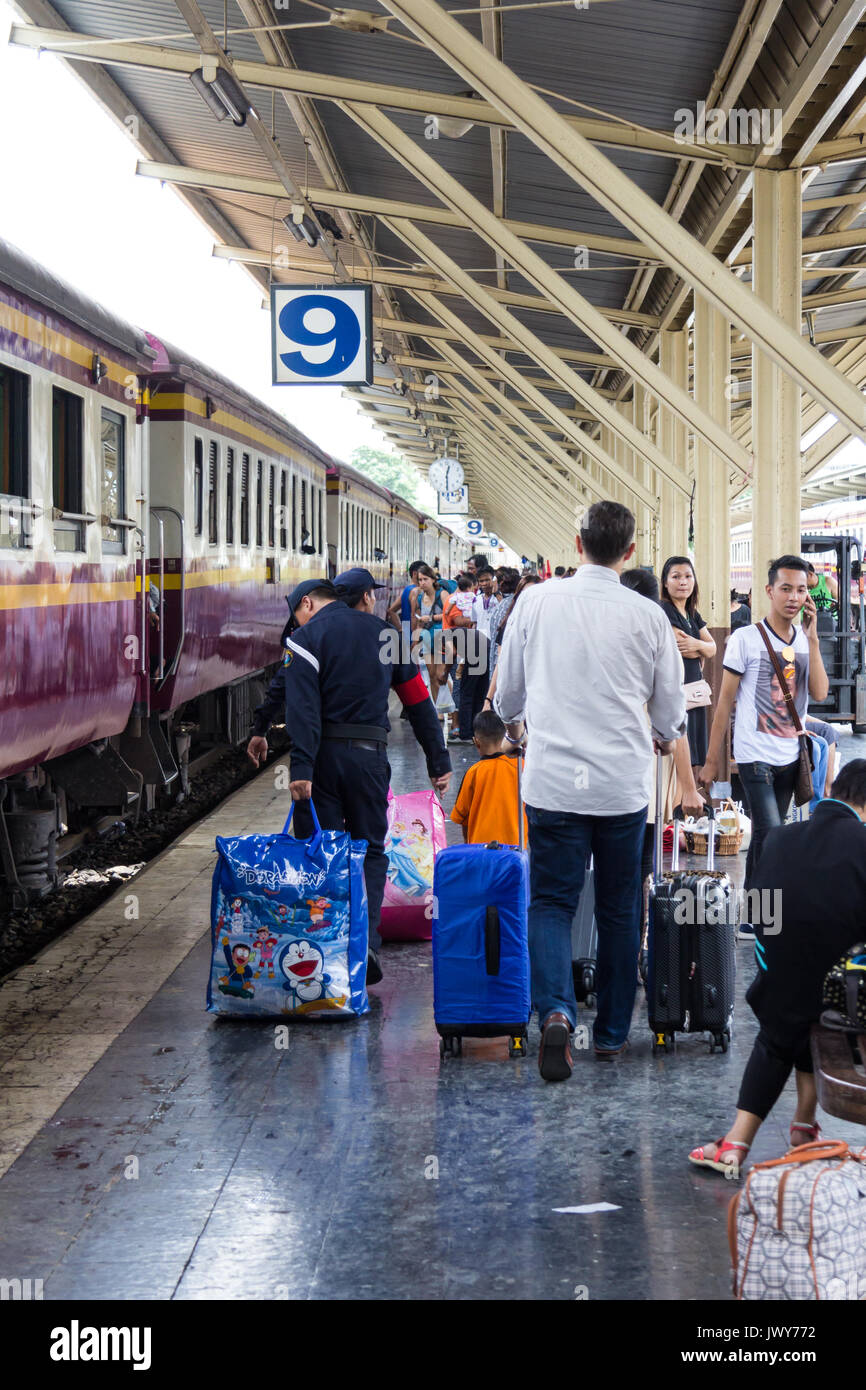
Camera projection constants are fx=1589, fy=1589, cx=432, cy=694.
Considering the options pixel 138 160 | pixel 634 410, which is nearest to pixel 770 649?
pixel 138 160

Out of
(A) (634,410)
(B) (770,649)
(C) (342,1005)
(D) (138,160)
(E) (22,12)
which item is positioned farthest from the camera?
(A) (634,410)

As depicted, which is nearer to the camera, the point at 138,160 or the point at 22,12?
the point at 22,12

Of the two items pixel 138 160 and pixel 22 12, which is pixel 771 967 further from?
pixel 138 160

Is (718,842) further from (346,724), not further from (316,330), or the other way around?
(316,330)

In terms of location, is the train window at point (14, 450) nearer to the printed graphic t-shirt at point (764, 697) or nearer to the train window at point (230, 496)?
the printed graphic t-shirt at point (764, 697)

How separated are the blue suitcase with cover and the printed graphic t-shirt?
81.9 inches

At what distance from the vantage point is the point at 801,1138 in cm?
473

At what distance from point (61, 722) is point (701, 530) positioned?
33.2 ft

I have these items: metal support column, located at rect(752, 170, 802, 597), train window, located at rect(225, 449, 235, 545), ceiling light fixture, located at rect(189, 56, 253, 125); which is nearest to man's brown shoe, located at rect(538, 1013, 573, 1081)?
metal support column, located at rect(752, 170, 802, 597)

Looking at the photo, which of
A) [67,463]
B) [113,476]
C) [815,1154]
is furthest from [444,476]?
[815,1154]

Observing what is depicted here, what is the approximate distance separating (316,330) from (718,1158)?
37.6 feet

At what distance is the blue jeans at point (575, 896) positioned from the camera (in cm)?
565

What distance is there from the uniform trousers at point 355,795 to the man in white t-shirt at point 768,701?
166 centimetres

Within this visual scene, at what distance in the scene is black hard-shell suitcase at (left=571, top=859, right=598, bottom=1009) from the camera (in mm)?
6598
